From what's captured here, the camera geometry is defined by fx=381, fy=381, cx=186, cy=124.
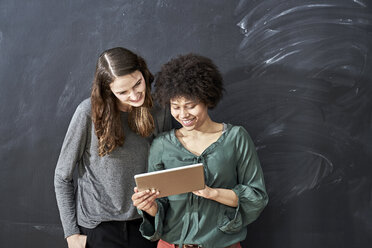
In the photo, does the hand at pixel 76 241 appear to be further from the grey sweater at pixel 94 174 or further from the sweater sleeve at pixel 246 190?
the sweater sleeve at pixel 246 190

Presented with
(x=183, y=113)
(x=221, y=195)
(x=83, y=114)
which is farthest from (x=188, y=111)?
(x=83, y=114)

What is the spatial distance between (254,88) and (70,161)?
3.21 feet

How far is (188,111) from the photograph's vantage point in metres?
1.54

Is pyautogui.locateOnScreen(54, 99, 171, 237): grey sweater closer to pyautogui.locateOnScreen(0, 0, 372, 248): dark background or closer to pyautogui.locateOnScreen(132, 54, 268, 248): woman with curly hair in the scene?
pyautogui.locateOnScreen(132, 54, 268, 248): woman with curly hair

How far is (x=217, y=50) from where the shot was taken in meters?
1.97

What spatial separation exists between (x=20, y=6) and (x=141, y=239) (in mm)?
1376

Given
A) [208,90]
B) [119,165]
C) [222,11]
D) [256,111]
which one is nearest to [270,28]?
[222,11]

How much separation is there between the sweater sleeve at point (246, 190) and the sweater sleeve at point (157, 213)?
0.83 ft

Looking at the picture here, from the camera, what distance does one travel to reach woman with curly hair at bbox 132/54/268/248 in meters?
1.54

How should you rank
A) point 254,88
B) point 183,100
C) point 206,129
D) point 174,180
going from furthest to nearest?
point 254,88 < point 206,129 < point 183,100 < point 174,180

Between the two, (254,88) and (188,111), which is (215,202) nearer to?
(188,111)

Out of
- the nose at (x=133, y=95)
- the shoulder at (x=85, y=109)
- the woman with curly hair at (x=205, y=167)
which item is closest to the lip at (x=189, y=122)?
the woman with curly hair at (x=205, y=167)

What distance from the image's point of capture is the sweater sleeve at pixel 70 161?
165cm

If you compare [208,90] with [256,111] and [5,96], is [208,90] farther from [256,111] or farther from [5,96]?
[5,96]
